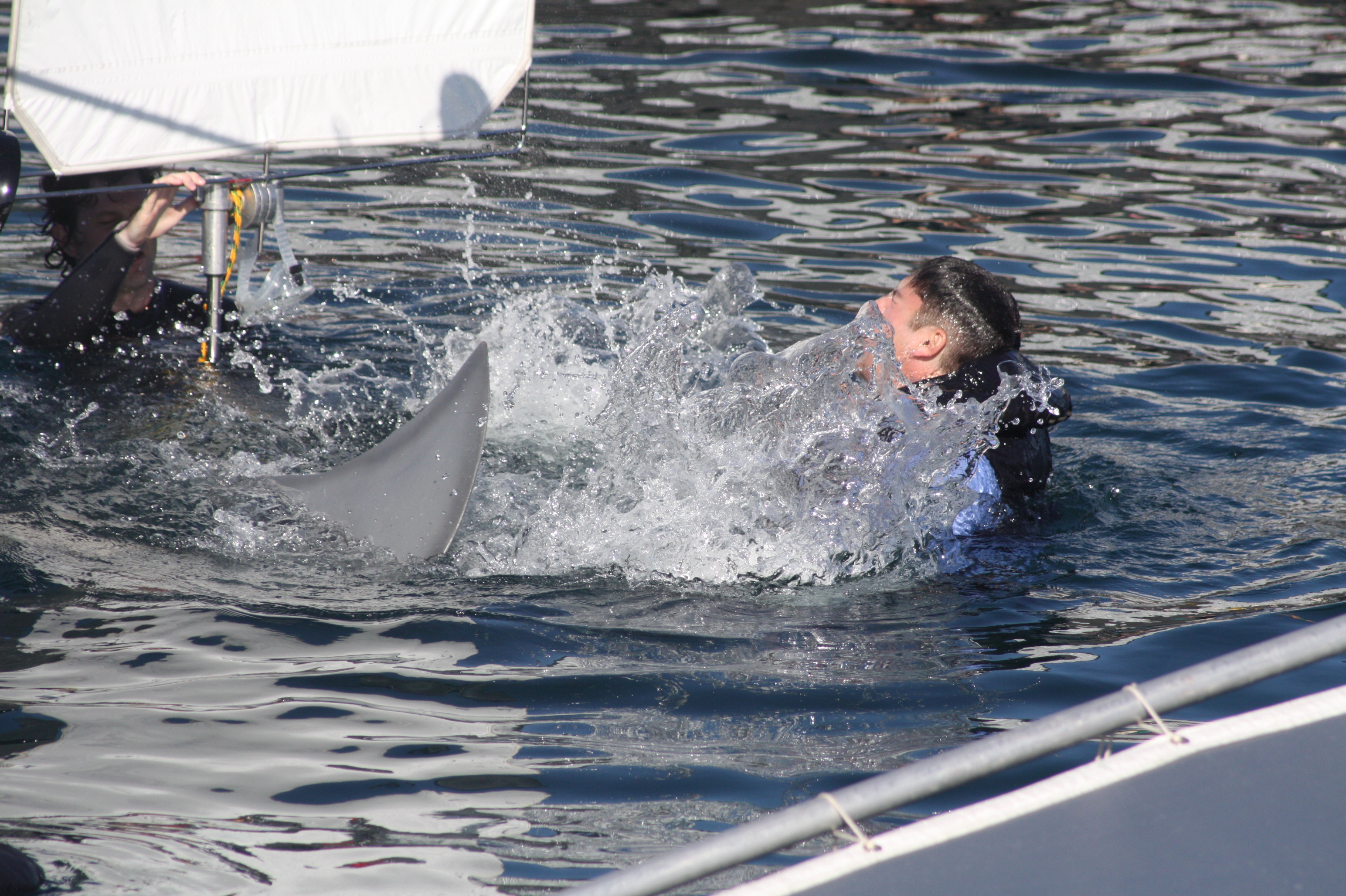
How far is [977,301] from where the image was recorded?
162 inches

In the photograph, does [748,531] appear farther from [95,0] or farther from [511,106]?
[511,106]

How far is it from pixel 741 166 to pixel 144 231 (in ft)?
15.4

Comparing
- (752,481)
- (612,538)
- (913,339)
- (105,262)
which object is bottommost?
(612,538)

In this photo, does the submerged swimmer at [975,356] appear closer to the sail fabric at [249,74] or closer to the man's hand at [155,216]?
the sail fabric at [249,74]

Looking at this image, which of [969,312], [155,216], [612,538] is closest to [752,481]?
[612,538]

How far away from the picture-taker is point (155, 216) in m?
4.66

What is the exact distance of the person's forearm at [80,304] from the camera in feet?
15.6

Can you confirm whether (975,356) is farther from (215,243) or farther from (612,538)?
(215,243)

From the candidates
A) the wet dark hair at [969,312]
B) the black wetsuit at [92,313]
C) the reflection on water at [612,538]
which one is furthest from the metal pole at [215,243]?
the wet dark hair at [969,312]

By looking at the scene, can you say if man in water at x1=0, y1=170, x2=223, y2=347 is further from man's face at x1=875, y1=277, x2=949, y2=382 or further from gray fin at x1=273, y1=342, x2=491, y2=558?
man's face at x1=875, y1=277, x2=949, y2=382

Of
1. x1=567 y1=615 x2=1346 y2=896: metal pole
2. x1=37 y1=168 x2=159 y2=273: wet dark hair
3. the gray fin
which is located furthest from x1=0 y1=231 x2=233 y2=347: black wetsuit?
x1=567 y1=615 x2=1346 y2=896: metal pole

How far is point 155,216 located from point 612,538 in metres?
2.25

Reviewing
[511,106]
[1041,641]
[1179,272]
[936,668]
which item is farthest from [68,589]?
[511,106]

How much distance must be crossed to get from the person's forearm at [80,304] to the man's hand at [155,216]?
4 centimetres
